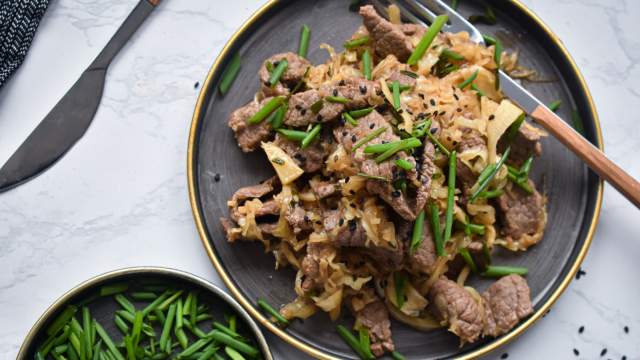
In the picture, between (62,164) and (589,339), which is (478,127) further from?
(62,164)

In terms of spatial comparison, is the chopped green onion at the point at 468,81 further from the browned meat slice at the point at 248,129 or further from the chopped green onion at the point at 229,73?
the chopped green onion at the point at 229,73

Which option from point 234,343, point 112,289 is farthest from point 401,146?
point 112,289

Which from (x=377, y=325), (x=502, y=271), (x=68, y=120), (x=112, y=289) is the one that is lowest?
(x=112, y=289)

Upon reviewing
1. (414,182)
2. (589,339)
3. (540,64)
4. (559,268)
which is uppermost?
(540,64)

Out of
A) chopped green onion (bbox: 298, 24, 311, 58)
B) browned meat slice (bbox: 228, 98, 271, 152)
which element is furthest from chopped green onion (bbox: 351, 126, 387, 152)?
chopped green onion (bbox: 298, 24, 311, 58)

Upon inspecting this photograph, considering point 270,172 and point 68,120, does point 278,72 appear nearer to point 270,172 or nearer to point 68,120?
point 270,172

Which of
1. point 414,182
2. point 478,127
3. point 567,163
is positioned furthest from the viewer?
point 567,163

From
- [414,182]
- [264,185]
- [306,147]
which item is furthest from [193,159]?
[414,182]
